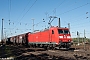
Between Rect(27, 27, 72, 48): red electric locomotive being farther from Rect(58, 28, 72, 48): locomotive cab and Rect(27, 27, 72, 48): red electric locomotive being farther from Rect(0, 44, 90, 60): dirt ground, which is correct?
Rect(0, 44, 90, 60): dirt ground

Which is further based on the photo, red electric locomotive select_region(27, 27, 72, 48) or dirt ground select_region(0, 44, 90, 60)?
red electric locomotive select_region(27, 27, 72, 48)

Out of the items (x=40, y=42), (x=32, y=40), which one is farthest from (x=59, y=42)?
(x=32, y=40)

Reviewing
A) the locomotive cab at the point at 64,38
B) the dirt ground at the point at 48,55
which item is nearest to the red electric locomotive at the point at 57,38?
the locomotive cab at the point at 64,38

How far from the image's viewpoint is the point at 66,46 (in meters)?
25.7

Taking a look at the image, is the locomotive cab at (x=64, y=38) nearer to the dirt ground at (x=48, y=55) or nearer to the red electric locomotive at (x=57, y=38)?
the red electric locomotive at (x=57, y=38)

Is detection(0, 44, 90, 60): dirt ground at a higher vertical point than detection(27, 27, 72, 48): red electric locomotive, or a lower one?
lower

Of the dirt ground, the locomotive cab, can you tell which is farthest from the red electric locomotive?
the dirt ground

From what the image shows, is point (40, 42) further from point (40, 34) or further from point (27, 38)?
point (27, 38)

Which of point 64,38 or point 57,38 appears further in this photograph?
point 64,38

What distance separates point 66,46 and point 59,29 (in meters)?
2.63

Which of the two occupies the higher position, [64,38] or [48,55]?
[64,38]

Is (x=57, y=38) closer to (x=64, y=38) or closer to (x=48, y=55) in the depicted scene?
(x=64, y=38)

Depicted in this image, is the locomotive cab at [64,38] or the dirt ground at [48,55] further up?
the locomotive cab at [64,38]

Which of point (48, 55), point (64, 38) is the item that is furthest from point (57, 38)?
point (48, 55)
